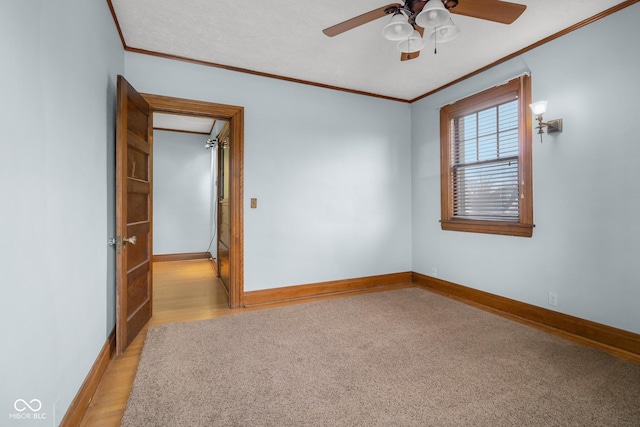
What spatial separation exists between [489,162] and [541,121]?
0.65 m

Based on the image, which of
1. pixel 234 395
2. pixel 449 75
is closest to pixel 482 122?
pixel 449 75

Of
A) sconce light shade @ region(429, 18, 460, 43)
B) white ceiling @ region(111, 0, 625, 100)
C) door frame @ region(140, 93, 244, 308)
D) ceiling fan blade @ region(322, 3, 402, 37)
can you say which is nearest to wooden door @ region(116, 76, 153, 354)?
white ceiling @ region(111, 0, 625, 100)

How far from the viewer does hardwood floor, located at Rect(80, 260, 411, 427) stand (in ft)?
5.63

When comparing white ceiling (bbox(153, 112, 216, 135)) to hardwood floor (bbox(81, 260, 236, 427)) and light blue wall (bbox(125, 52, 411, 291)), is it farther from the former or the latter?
hardwood floor (bbox(81, 260, 236, 427))

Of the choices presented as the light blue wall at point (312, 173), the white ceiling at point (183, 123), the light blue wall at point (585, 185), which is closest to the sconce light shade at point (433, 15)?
the light blue wall at point (585, 185)

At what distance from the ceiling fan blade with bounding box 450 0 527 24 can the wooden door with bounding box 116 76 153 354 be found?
2.39m

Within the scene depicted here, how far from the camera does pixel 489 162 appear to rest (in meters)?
3.38

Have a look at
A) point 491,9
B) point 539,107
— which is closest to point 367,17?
point 491,9

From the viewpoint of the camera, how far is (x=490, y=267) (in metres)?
3.37

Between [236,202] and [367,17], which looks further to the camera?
[236,202]

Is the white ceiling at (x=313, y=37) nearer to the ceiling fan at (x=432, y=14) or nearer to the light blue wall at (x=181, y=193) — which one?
the ceiling fan at (x=432, y=14)

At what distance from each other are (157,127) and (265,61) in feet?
12.9

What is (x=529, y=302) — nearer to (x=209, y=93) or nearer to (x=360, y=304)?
(x=360, y=304)

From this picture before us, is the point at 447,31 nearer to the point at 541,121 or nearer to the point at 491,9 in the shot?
the point at 491,9
